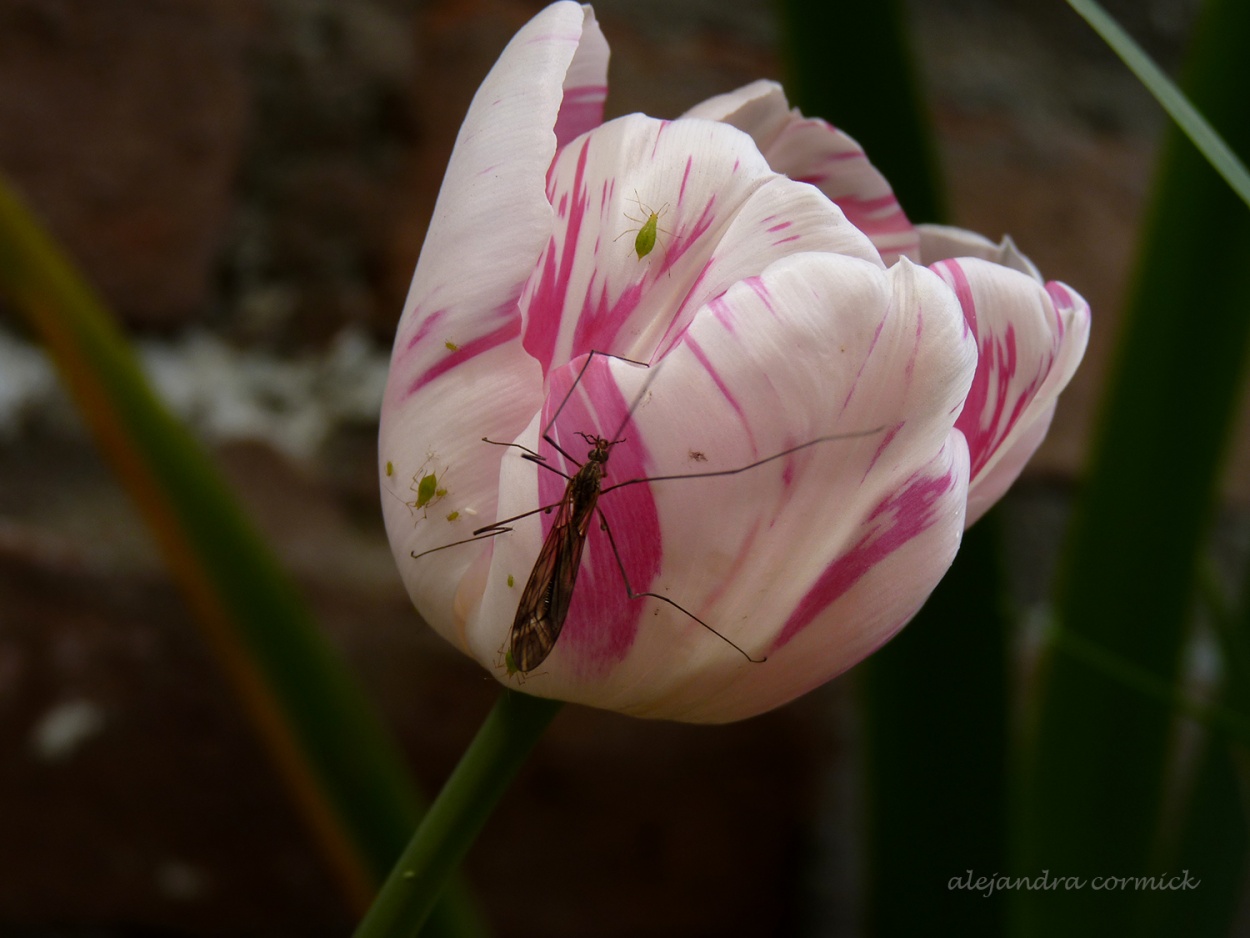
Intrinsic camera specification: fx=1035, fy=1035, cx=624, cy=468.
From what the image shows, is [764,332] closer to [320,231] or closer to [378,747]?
[378,747]

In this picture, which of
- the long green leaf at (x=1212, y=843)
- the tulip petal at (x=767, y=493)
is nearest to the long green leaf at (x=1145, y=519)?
the long green leaf at (x=1212, y=843)

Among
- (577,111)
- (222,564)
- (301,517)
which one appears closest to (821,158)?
(577,111)

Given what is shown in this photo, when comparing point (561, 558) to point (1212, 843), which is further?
point (1212, 843)

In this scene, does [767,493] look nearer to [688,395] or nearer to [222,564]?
[688,395]

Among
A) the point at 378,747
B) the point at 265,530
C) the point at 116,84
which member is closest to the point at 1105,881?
the point at 378,747

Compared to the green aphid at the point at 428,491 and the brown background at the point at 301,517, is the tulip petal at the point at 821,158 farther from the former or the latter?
the brown background at the point at 301,517

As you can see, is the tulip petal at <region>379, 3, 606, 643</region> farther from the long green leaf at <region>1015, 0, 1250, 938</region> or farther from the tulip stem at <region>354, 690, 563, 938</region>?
the long green leaf at <region>1015, 0, 1250, 938</region>
